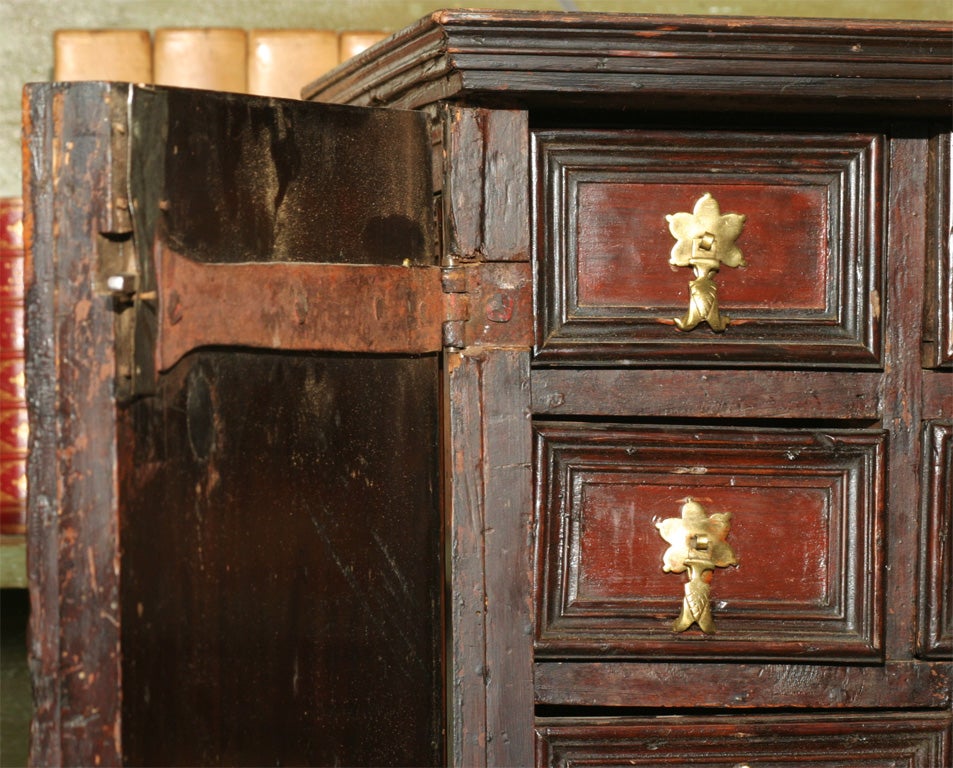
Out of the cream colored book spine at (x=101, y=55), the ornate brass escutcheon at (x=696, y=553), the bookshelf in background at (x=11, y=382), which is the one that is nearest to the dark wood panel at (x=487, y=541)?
the ornate brass escutcheon at (x=696, y=553)

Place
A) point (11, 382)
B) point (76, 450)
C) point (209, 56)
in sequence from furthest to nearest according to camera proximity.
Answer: point (209, 56) < point (11, 382) < point (76, 450)

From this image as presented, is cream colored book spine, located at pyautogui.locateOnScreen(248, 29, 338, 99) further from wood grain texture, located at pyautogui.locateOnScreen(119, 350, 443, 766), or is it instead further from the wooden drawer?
the wooden drawer

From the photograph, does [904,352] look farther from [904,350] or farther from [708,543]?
[708,543]

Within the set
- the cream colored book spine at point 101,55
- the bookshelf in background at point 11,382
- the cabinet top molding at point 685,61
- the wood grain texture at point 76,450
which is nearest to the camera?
the wood grain texture at point 76,450

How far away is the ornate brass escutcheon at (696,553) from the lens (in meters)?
0.81

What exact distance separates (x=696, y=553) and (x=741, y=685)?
110 millimetres

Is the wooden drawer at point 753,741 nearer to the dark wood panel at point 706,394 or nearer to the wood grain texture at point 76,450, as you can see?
the dark wood panel at point 706,394

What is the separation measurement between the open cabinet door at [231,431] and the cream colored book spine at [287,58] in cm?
64

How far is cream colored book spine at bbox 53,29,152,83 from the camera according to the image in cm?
138

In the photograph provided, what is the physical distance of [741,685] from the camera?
823 millimetres

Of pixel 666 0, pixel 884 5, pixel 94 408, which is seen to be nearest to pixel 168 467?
pixel 94 408

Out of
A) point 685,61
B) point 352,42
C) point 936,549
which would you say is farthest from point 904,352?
point 352,42

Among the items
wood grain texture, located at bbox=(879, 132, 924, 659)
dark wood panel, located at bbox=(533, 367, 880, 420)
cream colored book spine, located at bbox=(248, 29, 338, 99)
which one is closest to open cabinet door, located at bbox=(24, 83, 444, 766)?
dark wood panel, located at bbox=(533, 367, 880, 420)

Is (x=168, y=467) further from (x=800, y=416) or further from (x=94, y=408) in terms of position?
(x=800, y=416)
